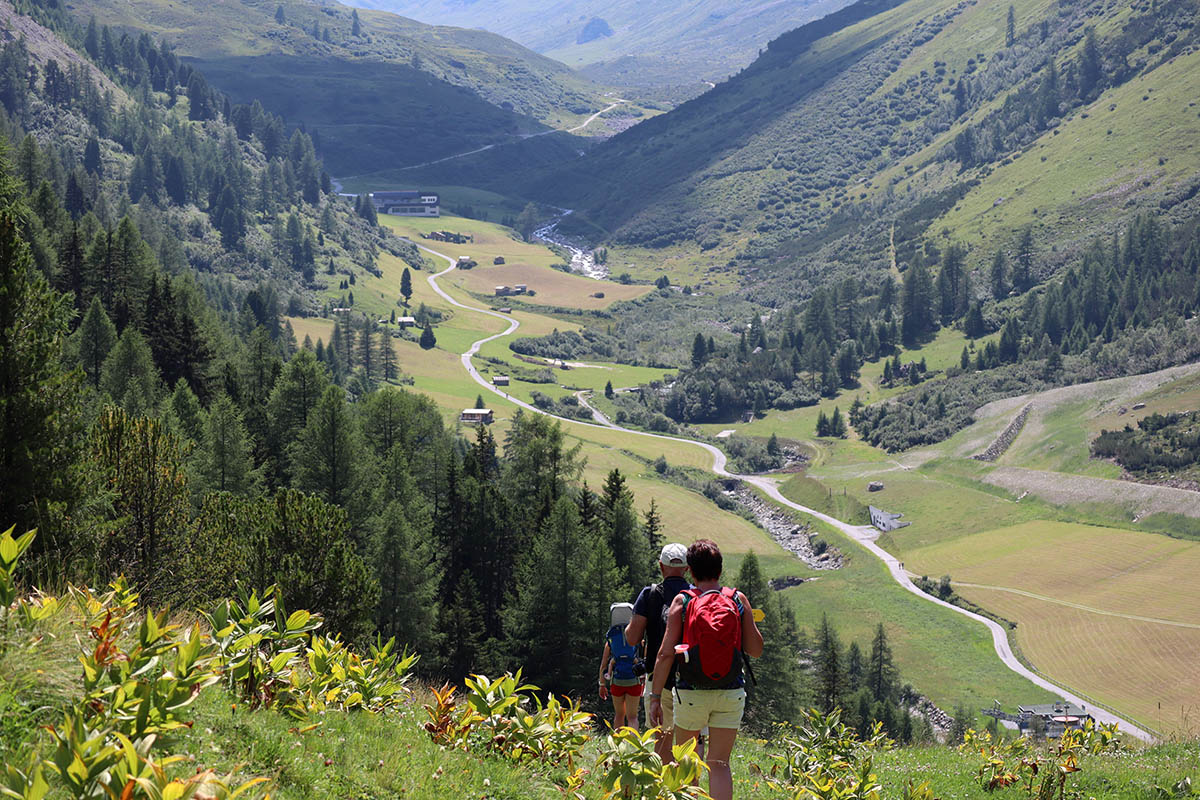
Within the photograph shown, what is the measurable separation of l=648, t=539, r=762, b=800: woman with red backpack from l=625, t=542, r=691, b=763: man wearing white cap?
3.31 ft

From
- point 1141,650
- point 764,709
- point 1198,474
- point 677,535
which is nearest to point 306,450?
point 764,709

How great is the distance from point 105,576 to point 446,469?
134ft

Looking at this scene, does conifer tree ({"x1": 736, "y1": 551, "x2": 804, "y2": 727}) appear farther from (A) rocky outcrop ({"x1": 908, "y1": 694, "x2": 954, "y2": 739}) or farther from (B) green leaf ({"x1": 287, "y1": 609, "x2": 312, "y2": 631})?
(B) green leaf ({"x1": 287, "y1": 609, "x2": 312, "y2": 631})

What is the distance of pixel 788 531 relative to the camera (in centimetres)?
11956

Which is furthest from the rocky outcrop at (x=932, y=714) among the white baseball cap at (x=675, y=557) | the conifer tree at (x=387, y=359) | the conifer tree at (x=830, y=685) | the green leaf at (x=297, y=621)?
the conifer tree at (x=387, y=359)

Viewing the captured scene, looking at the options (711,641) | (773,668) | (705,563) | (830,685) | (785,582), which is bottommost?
(785,582)

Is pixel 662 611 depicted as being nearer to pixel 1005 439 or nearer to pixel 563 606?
pixel 563 606

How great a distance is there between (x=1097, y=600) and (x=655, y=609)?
90.8m

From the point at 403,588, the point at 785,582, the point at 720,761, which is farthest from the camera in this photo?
the point at 785,582

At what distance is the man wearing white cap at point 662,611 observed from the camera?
11242 mm

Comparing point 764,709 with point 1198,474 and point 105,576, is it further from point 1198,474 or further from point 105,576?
point 1198,474

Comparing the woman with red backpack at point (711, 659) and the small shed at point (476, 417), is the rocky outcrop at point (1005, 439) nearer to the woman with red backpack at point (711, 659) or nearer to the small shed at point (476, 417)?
the small shed at point (476, 417)

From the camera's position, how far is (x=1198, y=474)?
374 ft

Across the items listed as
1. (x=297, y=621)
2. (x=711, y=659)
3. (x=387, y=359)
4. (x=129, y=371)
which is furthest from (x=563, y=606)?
(x=387, y=359)
